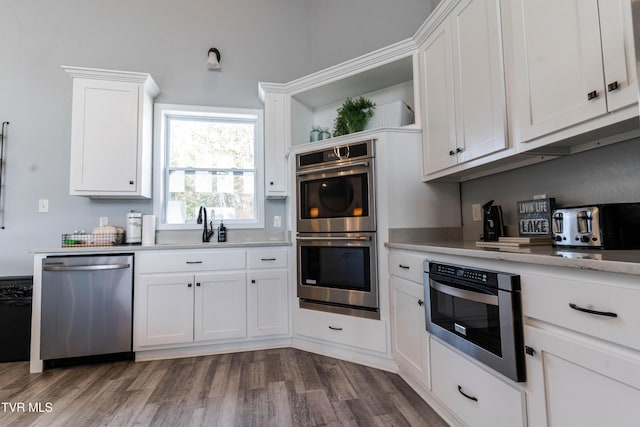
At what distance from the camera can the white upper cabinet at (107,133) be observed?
2605 millimetres

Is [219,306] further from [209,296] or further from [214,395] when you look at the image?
[214,395]

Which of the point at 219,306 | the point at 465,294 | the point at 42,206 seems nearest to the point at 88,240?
the point at 42,206

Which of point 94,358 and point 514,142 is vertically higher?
point 514,142

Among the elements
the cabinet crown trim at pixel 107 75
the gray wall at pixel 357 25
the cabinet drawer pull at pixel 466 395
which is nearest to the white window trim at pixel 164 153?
the cabinet crown trim at pixel 107 75

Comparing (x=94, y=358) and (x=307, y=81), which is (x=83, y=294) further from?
(x=307, y=81)

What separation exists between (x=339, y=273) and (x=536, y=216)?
132cm

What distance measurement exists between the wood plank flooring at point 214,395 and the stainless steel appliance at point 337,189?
1.02 metres

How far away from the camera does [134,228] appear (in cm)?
273

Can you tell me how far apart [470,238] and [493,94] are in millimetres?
1032

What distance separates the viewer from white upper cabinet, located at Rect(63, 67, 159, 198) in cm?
261

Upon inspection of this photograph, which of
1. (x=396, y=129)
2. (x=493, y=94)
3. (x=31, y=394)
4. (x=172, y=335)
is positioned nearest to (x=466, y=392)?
(x=493, y=94)

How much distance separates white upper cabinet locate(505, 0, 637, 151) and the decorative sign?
307 mm

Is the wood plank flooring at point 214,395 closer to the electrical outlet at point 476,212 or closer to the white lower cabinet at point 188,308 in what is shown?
the white lower cabinet at point 188,308

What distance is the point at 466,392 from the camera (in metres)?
1.36
